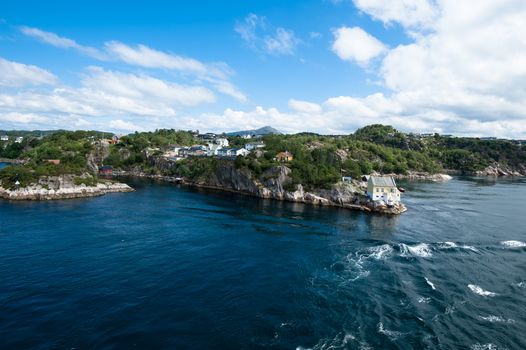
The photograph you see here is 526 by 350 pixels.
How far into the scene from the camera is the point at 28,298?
2372 cm

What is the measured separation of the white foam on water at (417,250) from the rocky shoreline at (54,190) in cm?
6175

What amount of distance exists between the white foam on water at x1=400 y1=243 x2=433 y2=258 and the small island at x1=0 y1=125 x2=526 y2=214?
21.1 meters

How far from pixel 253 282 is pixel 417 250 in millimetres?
21961

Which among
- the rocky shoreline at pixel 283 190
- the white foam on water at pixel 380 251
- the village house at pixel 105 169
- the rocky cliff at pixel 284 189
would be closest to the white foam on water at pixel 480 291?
the white foam on water at pixel 380 251

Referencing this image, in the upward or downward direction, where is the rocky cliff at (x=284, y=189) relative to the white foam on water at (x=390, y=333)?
upward

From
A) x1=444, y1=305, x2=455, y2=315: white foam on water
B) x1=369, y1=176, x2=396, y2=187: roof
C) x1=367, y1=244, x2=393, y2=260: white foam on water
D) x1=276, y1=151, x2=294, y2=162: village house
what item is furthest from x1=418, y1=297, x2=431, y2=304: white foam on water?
x1=276, y1=151, x2=294, y2=162: village house

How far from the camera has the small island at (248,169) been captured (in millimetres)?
63500

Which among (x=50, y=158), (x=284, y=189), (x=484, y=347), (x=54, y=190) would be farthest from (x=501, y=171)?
(x=50, y=158)

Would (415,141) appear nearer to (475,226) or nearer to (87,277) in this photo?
(475,226)

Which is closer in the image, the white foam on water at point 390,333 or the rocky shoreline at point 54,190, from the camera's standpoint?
the white foam on water at point 390,333

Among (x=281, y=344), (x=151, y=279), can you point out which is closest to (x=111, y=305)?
(x=151, y=279)

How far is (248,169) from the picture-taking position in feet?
263

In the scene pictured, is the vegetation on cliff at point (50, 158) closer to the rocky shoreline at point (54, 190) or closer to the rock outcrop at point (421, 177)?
the rocky shoreline at point (54, 190)

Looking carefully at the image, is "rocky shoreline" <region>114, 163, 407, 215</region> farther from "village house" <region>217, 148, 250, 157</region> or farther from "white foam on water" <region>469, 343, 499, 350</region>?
"white foam on water" <region>469, 343, 499, 350</region>
